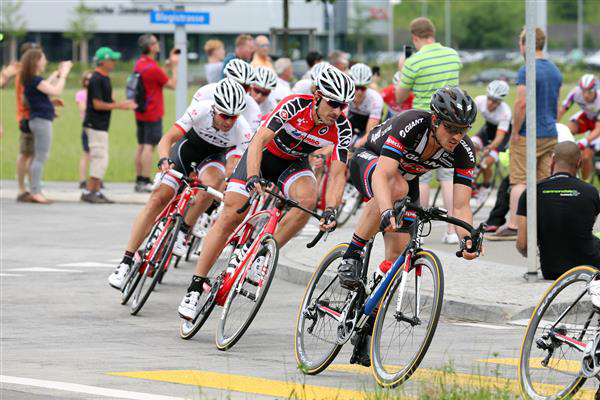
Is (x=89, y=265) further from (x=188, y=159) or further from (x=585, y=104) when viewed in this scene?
(x=585, y=104)

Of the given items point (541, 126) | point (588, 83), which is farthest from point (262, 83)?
point (588, 83)

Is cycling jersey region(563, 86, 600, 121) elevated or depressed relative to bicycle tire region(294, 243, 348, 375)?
elevated

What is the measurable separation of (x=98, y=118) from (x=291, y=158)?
11.1 meters

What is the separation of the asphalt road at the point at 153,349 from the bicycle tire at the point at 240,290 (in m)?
0.10

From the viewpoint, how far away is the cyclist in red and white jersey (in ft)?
29.6

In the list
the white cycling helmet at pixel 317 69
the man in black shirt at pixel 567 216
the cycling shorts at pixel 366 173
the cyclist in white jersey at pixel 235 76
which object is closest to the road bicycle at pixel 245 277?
the cycling shorts at pixel 366 173

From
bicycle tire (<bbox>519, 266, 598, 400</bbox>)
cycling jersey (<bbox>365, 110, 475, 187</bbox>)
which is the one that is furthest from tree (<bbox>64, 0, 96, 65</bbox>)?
bicycle tire (<bbox>519, 266, 598, 400</bbox>)

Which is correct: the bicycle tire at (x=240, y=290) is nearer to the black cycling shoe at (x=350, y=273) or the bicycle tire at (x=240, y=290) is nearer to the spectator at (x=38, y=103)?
the black cycling shoe at (x=350, y=273)

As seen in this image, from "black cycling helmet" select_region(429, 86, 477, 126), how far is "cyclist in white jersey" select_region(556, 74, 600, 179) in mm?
12106

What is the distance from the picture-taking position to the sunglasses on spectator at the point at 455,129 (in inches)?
298

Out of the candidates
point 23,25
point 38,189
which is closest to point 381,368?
point 38,189

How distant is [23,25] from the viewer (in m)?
108

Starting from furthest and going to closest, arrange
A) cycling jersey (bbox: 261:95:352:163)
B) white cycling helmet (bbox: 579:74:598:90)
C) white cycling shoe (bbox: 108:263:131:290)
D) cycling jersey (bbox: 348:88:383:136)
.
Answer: white cycling helmet (bbox: 579:74:598:90)
cycling jersey (bbox: 348:88:383:136)
white cycling shoe (bbox: 108:263:131:290)
cycling jersey (bbox: 261:95:352:163)

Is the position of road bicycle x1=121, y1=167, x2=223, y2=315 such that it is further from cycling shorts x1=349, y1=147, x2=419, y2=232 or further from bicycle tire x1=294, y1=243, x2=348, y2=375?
bicycle tire x1=294, y1=243, x2=348, y2=375
